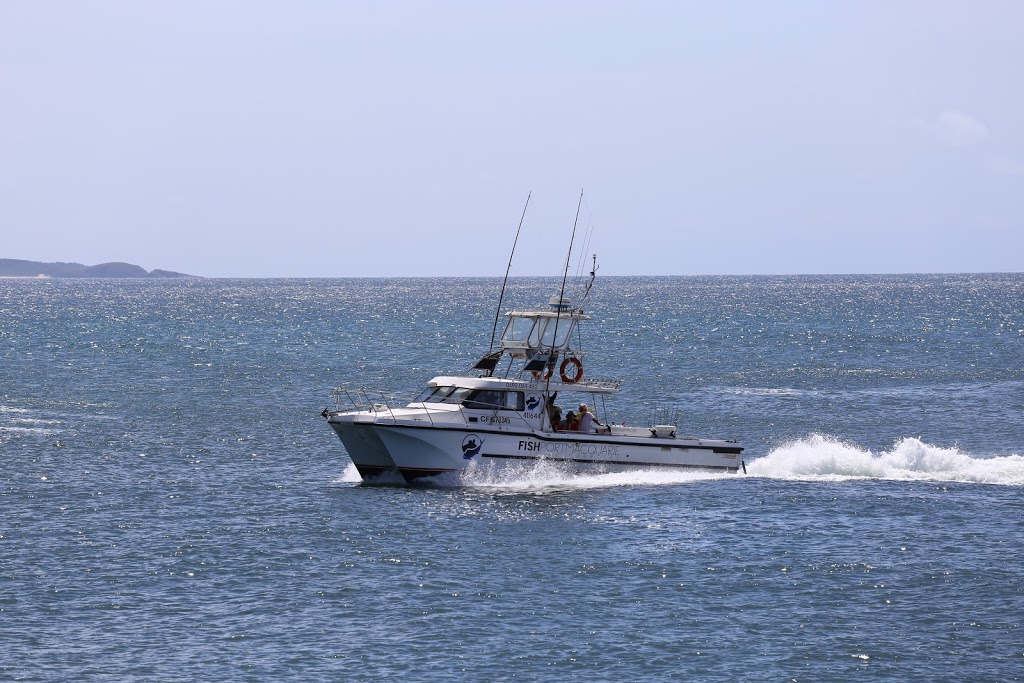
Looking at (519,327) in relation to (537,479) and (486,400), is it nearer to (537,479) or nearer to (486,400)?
(486,400)

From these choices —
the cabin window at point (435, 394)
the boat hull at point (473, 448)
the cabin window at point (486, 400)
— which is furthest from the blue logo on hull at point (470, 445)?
the cabin window at point (435, 394)

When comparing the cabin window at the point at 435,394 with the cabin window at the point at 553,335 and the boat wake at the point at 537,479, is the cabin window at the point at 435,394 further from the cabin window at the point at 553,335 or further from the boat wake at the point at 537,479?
the cabin window at the point at 553,335

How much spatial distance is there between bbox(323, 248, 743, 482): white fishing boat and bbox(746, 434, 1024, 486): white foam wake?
1.94 metres

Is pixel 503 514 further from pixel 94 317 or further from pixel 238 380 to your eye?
pixel 94 317

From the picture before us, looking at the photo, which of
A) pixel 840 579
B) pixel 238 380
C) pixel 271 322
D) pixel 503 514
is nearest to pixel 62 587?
pixel 503 514

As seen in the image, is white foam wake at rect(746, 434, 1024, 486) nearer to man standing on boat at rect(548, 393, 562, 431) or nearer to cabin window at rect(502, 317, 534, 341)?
man standing on boat at rect(548, 393, 562, 431)

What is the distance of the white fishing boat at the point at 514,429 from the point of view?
3712 centimetres

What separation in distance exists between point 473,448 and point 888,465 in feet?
44.6

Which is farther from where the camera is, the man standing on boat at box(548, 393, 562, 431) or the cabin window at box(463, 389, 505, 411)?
the man standing on boat at box(548, 393, 562, 431)

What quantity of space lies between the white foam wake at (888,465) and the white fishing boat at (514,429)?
194 centimetres

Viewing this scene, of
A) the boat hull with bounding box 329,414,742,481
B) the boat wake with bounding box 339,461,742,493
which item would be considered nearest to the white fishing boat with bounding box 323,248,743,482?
the boat hull with bounding box 329,414,742,481

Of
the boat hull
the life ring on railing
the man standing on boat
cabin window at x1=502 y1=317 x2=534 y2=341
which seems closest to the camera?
the boat hull

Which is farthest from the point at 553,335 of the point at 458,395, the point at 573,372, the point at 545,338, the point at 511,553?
the point at 511,553

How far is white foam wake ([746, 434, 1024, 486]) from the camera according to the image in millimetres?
40750
